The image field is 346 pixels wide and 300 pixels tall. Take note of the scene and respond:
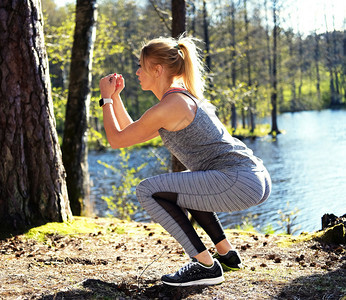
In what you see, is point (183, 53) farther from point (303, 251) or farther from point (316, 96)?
point (316, 96)

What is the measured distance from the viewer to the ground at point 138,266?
9.14 ft

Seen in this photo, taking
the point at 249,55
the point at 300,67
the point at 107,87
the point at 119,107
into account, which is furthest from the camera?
the point at 300,67

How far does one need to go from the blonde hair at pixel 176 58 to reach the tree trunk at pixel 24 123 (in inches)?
72.7

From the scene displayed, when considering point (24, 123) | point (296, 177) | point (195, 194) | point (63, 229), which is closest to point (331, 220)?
point (195, 194)

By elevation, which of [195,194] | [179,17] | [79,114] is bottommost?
[195,194]

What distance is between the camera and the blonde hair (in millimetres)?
2811

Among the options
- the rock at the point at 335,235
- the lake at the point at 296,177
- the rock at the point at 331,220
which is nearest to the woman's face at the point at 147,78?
the rock at the point at 335,235

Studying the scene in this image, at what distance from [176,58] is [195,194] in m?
0.89

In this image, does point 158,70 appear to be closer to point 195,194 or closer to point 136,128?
point 136,128

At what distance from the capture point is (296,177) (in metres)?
14.1

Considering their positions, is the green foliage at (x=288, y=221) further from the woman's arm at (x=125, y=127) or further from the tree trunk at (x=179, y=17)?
the woman's arm at (x=125, y=127)

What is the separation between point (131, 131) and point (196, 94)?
1.71ft

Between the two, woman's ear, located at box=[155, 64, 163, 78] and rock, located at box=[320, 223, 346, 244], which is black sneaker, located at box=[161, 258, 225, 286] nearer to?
woman's ear, located at box=[155, 64, 163, 78]

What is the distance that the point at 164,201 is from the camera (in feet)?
9.29
